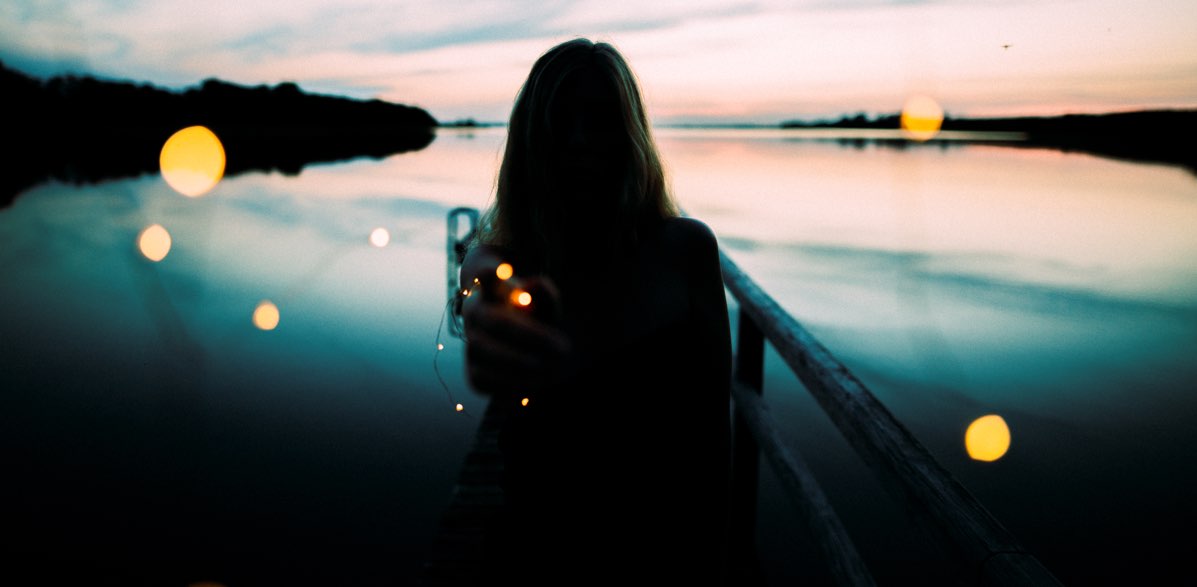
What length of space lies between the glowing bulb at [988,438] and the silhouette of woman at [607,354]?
7.44 m

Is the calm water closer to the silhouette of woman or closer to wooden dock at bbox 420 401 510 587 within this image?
the silhouette of woman

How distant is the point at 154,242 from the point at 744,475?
2569 cm

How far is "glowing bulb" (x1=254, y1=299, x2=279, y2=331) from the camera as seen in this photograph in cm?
1159

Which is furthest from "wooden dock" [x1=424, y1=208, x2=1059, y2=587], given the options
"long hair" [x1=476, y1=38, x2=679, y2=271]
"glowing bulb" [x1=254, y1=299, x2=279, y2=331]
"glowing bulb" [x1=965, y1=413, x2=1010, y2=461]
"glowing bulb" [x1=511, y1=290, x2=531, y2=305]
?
"glowing bulb" [x1=254, y1=299, x2=279, y2=331]

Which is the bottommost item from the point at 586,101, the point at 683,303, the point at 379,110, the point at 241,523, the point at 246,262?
the point at 241,523

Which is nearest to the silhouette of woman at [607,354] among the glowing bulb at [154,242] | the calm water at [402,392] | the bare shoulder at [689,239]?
the bare shoulder at [689,239]

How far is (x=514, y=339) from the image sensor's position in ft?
3.49

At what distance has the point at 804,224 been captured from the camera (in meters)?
23.1

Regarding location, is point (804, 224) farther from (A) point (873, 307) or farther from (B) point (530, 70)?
(B) point (530, 70)

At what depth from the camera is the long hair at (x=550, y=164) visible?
1.43 metres

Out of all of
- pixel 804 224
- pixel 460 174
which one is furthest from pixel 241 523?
pixel 460 174

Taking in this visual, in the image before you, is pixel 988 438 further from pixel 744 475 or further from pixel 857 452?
pixel 857 452

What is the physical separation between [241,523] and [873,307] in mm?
12201

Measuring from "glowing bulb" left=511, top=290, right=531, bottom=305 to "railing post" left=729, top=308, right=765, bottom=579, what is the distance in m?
2.71
